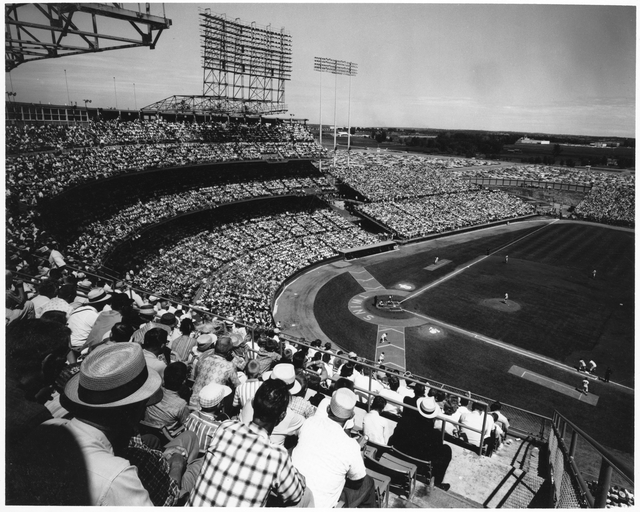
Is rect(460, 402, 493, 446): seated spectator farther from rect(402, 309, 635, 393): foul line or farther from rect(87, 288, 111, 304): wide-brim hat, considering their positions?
rect(402, 309, 635, 393): foul line

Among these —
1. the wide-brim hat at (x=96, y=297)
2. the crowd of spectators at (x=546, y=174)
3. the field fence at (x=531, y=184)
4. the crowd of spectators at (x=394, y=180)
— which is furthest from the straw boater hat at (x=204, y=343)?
the field fence at (x=531, y=184)

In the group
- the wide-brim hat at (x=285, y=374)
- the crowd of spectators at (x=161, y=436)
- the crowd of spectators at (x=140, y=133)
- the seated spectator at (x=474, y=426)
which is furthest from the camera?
the crowd of spectators at (x=140, y=133)

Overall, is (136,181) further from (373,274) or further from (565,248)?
(565,248)

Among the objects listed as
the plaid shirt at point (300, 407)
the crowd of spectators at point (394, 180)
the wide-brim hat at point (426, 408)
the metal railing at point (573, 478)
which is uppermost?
the crowd of spectators at point (394, 180)

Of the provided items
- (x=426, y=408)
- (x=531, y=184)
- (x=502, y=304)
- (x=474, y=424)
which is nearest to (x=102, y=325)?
(x=426, y=408)

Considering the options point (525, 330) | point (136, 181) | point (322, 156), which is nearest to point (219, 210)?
point (136, 181)

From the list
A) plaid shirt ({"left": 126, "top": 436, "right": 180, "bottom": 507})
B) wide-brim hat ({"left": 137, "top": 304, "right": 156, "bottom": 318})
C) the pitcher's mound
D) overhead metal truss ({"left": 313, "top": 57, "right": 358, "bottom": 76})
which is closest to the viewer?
plaid shirt ({"left": 126, "top": 436, "right": 180, "bottom": 507})

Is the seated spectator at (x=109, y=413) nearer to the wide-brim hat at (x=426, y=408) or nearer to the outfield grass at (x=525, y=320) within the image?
the wide-brim hat at (x=426, y=408)

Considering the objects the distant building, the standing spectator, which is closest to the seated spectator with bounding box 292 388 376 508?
the standing spectator
